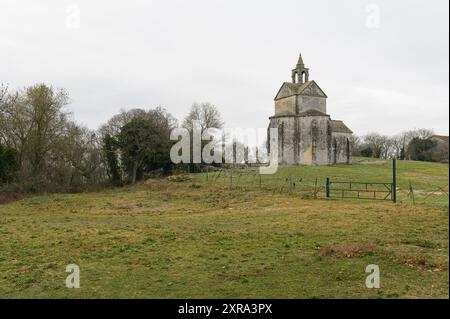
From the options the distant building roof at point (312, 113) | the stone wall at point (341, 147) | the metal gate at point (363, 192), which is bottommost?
the metal gate at point (363, 192)

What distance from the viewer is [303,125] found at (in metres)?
54.0

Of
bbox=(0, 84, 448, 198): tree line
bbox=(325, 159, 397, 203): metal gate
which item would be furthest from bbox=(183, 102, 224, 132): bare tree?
bbox=(325, 159, 397, 203): metal gate

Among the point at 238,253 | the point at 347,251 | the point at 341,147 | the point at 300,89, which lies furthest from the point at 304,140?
the point at 347,251

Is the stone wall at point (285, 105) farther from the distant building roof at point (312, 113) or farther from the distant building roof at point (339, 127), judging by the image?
the distant building roof at point (339, 127)

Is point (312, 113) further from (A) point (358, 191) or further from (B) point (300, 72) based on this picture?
(A) point (358, 191)

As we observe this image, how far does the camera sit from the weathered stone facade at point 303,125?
53.3 metres

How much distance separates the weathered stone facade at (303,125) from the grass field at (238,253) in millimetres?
30619

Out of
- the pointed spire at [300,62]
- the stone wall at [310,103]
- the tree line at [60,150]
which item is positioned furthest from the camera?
the pointed spire at [300,62]

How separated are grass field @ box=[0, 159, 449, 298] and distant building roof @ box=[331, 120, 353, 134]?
131ft

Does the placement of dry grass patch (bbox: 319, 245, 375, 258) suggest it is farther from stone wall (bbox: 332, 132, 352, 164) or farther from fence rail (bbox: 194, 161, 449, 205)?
stone wall (bbox: 332, 132, 352, 164)

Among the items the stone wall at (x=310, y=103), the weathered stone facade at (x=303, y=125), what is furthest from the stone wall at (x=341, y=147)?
the stone wall at (x=310, y=103)
